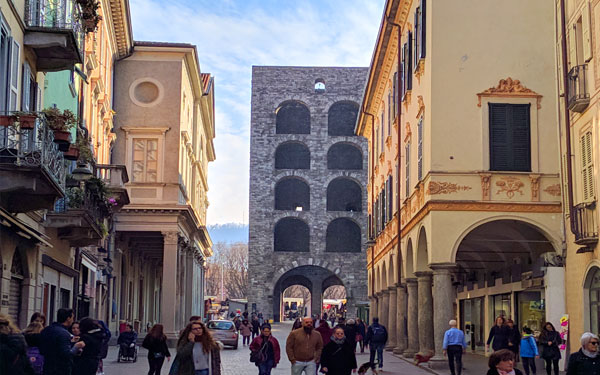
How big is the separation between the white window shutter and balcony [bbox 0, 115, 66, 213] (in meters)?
12.0

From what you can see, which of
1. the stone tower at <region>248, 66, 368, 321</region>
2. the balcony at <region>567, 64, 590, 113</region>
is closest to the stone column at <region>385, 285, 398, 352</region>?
the balcony at <region>567, 64, 590, 113</region>

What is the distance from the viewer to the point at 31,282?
20234 millimetres

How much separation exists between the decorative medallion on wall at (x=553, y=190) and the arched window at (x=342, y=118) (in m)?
50.8

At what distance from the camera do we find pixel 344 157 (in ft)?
247

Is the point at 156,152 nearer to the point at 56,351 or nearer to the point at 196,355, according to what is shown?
the point at 196,355

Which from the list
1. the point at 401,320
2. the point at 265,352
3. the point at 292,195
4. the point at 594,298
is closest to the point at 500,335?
the point at 594,298

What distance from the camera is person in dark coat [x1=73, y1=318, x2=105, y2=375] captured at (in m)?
12.8

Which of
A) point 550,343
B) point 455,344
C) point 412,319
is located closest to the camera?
point 550,343

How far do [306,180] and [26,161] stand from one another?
191 ft

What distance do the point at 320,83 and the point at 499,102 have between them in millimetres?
50817

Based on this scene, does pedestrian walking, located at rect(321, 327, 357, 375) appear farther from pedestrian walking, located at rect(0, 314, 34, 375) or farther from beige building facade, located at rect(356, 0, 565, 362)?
beige building facade, located at rect(356, 0, 565, 362)

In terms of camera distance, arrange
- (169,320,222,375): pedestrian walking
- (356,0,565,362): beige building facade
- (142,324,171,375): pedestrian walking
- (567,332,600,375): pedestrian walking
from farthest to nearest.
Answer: (356,0,565,362): beige building facade < (142,324,171,375): pedestrian walking < (169,320,222,375): pedestrian walking < (567,332,600,375): pedestrian walking

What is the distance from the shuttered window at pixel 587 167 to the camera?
21.6m

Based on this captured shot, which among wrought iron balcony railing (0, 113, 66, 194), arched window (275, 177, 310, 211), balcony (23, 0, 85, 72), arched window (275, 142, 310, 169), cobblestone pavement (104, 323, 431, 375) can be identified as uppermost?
arched window (275, 142, 310, 169)
